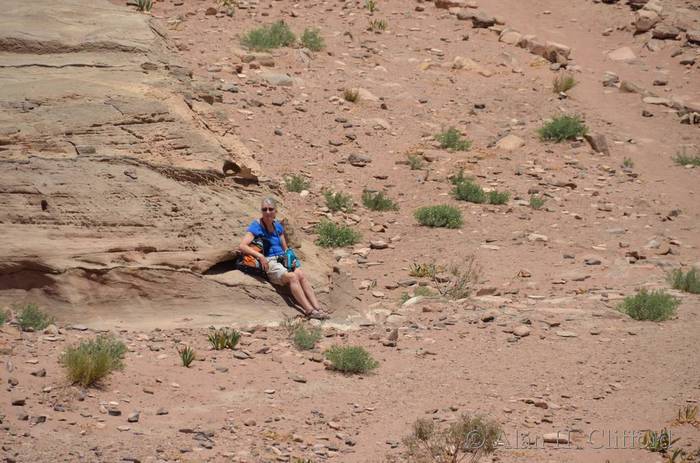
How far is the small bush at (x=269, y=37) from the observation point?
15219mm

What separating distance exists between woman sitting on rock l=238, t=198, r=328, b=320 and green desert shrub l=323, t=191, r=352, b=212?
3179 millimetres

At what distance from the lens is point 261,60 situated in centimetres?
1470

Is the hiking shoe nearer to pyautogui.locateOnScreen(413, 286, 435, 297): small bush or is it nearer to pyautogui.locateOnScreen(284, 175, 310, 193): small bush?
pyautogui.locateOnScreen(413, 286, 435, 297): small bush

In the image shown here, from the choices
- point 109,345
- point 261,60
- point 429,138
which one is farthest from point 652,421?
point 261,60

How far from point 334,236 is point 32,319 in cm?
456

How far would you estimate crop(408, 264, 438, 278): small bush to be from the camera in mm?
10289

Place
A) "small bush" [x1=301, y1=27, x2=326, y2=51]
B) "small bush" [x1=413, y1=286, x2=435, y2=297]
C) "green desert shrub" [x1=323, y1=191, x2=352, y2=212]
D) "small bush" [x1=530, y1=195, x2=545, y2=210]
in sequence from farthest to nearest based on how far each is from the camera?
1. "small bush" [x1=301, y1=27, x2=326, y2=51]
2. "small bush" [x1=530, y1=195, x2=545, y2=210]
3. "green desert shrub" [x1=323, y1=191, x2=352, y2=212]
4. "small bush" [x1=413, y1=286, x2=435, y2=297]

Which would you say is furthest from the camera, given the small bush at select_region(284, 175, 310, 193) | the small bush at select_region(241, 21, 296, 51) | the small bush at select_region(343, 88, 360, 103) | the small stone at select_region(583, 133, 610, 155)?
the small bush at select_region(241, 21, 296, 51)

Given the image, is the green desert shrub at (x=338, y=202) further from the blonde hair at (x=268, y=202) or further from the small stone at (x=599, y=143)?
the small stone at (x=599, y=143)

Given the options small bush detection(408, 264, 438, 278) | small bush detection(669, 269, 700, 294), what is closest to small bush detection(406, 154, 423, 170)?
small bush detection(408, 264, 438, 278)

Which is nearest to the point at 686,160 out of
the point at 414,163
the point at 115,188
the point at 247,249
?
the point at 414,163

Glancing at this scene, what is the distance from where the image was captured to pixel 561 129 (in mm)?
14203

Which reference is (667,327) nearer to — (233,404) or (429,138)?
(233,404)

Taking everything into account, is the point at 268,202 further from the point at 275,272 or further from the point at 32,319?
the point at 32,319
